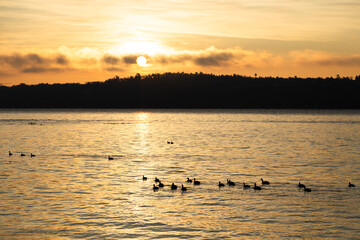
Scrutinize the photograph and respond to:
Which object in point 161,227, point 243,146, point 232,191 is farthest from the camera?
point 243,146

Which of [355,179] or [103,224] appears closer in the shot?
[103,224]

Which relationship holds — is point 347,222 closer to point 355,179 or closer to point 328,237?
point 328,237

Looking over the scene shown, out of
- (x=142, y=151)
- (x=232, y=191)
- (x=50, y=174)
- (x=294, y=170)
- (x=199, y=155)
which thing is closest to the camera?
(x=232, y=191)

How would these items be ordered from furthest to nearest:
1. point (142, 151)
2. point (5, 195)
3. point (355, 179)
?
1. point (142, 151)
2. point (355, 179)
3. point (5, 195)

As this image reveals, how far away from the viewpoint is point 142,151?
67.5m

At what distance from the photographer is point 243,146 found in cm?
7419

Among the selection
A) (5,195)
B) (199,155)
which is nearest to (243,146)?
(199,155)

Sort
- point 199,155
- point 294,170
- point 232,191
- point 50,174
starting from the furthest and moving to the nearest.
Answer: point 199,155
point 294,170
point 50,174
point 232,191

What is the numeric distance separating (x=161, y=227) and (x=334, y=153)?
43.1m

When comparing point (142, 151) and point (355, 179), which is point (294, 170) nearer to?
point (355, 179)

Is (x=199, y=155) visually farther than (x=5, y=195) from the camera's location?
Yes

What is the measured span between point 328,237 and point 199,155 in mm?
37981

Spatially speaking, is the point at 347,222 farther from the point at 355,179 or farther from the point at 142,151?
the point at 142,151

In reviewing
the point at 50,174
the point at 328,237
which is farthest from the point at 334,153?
the point at 328,237
